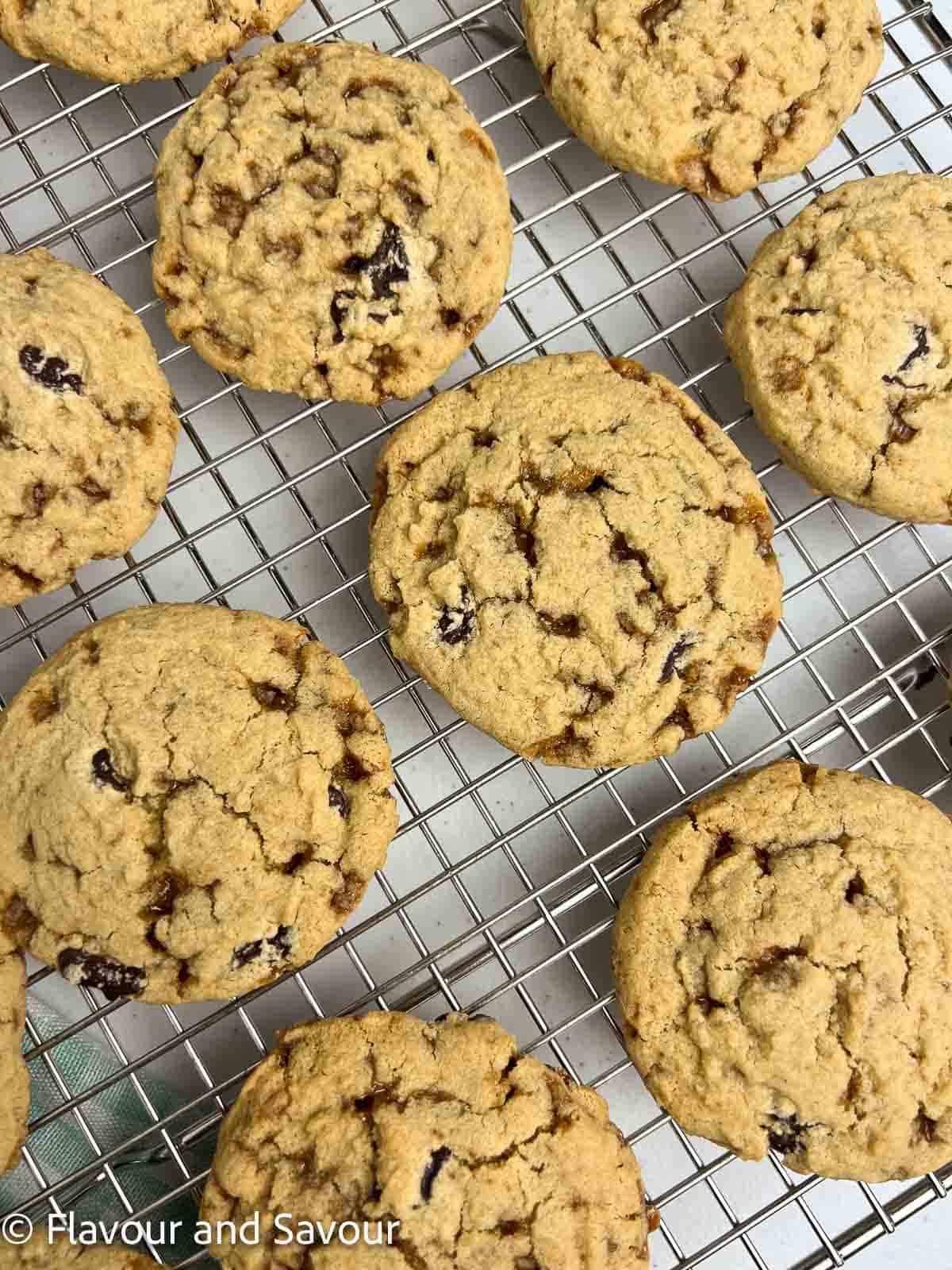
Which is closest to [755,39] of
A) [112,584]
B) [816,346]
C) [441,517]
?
[816,346]

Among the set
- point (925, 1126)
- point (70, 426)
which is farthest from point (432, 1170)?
point (70, 426)

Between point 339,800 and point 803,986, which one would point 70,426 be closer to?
point 339,800

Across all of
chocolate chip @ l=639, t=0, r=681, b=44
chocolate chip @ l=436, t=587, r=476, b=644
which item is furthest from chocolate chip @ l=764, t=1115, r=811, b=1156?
chocolate chip @ l=639, t=0, r=681, b=44

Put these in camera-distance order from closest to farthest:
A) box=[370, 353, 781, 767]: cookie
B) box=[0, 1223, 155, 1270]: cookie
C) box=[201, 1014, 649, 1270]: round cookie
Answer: box=[201, 1014, 649, 1270]: round cookie < box=[0, 1223, 155, 1270]: cookie < box=[370, 353, 781, 767]: cookie

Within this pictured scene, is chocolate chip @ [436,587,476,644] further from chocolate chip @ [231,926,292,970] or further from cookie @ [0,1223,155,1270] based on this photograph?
cookie @ [0,1223,155,1270]

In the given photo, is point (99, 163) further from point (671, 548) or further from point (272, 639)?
point (671, 548)

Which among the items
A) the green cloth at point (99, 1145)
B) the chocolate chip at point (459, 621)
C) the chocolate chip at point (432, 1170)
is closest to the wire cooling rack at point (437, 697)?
the green cloth at point (99, 1145)
